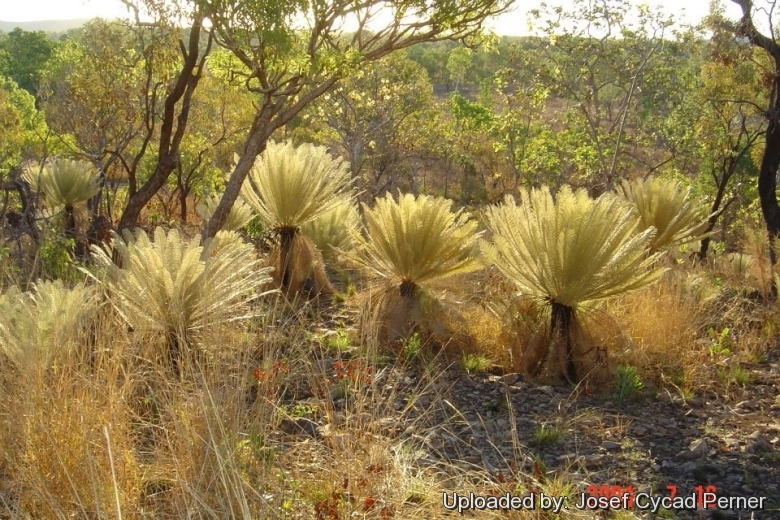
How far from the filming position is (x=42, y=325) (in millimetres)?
3211

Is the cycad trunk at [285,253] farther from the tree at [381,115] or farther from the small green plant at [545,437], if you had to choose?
the tree at [381,115]

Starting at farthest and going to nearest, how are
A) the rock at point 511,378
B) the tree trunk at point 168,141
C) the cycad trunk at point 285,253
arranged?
the tree trunk at point 168,141 → the cycad trunk at point 285,253 → the rock at point 511,378

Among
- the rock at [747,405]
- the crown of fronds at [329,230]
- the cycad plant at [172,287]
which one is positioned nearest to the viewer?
the cycad plant at [172,287]

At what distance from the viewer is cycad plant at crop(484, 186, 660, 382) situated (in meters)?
4.29

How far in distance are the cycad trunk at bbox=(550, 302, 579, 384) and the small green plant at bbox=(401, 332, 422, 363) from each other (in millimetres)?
805

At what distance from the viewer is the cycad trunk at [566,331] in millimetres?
4426

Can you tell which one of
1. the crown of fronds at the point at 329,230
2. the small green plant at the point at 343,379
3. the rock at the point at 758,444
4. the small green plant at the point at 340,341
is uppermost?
the crown of fronds at the point at 329,230

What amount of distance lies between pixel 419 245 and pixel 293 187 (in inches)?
67.9

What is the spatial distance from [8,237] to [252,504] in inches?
206

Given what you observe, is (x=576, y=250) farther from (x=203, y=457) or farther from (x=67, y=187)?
(x=67, y=187)

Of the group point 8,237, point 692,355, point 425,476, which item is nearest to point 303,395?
point 425,476

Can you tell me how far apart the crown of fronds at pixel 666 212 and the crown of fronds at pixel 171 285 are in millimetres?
4016

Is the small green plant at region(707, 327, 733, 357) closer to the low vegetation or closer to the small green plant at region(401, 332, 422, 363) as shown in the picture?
the low vegetation

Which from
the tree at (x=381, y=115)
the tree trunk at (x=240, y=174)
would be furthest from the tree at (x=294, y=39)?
the tree at (x=381, y=115)
